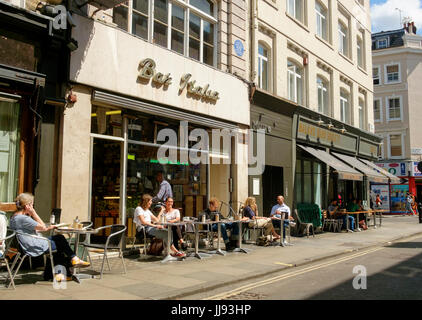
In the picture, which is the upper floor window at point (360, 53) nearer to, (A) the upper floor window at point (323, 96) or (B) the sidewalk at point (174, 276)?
(A) the upper floor window at point (323, 96)

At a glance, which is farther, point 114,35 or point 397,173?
point 397,173

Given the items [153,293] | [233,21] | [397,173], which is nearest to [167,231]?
[153,293]

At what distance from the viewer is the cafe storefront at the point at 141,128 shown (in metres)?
9.12

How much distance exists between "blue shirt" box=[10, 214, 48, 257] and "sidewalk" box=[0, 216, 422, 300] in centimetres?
55

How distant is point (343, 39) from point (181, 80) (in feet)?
49.7

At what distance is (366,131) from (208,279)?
802 inches

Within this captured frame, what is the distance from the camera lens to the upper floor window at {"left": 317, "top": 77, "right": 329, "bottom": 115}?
20.6 meters

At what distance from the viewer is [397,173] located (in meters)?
36.3

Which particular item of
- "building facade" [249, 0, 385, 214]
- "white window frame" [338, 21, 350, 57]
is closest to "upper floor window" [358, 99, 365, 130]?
"building facade" [249, 0, 385, 214]

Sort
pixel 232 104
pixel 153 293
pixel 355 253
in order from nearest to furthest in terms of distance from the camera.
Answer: pixel 153 293, pixel 355 253, pixel 232 104

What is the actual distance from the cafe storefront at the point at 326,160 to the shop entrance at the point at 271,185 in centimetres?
135

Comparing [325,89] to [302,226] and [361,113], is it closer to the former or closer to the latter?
[361,113]

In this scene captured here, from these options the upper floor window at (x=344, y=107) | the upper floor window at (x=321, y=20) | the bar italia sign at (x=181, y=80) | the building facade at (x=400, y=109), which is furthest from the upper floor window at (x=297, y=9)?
the building facade at (x=400, y=109)
